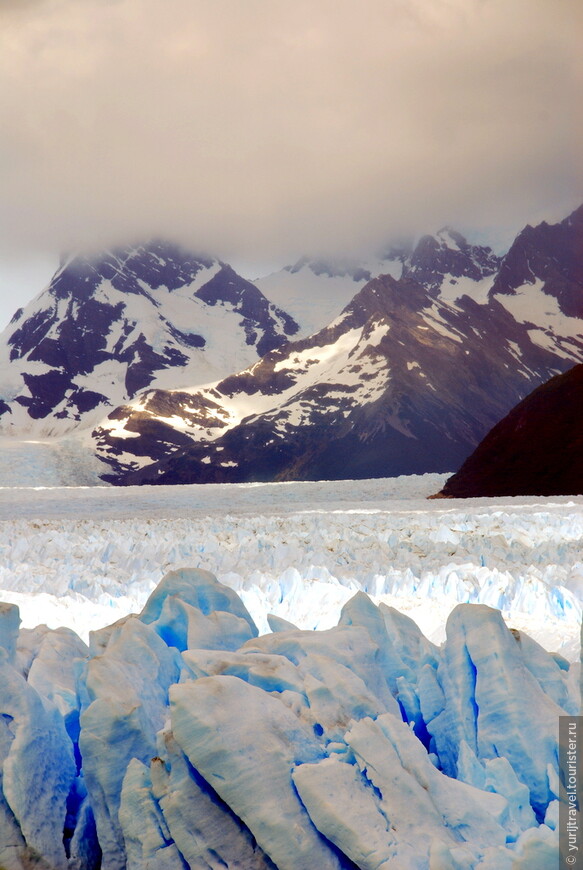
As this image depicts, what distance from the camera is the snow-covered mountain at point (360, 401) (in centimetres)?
7850

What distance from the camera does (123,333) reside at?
515 feet

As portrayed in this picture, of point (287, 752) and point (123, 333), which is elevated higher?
point (123, 333)

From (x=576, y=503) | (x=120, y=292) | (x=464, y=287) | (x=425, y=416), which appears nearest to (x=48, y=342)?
(x=120, y=292)

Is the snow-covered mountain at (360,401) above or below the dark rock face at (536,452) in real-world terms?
above

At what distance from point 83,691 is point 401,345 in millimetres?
95301

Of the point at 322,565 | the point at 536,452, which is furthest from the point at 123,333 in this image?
the point at 322,565

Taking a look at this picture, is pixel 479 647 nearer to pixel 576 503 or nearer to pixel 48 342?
pixel 576 503

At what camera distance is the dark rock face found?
2931 centimetres

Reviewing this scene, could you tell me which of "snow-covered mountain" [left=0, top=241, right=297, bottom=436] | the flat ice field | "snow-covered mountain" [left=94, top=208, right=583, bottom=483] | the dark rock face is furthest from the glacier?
"snow-covered mountain" [left=0, top=241, right=297, bottom=436]

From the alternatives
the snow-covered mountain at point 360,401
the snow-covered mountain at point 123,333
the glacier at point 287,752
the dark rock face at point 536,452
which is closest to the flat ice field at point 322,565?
the glacier at point 287,752

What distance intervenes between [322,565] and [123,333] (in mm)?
152522

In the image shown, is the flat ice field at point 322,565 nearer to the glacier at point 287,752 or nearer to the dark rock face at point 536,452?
the glacier at point 287,752

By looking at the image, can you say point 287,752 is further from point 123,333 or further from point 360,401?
point 123,333

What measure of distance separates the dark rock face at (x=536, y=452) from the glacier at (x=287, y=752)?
23.8m
